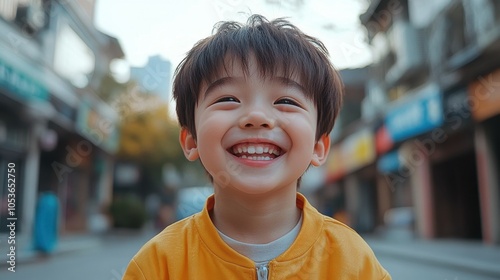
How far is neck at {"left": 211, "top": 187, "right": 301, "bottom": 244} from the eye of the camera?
1221 mm

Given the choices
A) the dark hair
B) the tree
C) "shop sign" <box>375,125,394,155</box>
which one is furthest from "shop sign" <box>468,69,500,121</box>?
the dark hair

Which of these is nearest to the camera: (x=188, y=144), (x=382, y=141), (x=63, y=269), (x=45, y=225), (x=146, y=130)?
(x=188, y=144)

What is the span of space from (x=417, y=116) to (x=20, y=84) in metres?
6.43

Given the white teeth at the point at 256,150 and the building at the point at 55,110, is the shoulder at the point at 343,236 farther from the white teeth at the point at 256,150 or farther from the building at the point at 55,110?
the building at the point at 55,110

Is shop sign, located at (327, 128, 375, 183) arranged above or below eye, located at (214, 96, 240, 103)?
above

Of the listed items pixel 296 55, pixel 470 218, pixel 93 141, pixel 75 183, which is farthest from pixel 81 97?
pixel 296 55

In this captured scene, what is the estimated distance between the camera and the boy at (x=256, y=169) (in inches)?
44.7

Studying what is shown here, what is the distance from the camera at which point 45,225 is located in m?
5.91

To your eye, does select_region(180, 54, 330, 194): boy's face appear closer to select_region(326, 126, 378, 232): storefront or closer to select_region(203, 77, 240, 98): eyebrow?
select_region(203, 77, 240, 98): eyebrow

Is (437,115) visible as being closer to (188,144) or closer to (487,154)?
(487,154)

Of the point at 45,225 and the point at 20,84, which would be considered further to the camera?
the point at 20,84

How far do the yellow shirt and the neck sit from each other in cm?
6

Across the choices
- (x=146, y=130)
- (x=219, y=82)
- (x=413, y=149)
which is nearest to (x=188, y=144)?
(x=219, y=82)

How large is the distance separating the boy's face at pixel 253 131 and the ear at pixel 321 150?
18cm
